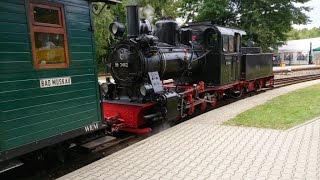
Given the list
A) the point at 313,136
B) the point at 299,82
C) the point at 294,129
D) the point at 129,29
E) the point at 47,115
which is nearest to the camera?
the point at 47,115

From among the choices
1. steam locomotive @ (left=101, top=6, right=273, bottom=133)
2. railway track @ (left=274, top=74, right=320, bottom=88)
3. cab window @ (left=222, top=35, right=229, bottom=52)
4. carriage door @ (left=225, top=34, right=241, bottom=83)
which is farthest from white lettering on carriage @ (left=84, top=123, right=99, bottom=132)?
railway track @ (left=274, top=74, right=320, bottom=88)

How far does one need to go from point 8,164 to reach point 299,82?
18277 millimetres

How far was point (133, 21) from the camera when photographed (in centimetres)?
794

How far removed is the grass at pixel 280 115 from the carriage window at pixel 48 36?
15.3ft

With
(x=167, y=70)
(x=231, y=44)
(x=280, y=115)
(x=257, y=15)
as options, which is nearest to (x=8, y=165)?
(x=167, y=70)

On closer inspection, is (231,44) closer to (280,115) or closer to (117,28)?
(280,115)

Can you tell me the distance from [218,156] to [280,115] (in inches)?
149

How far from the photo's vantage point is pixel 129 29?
317 inches

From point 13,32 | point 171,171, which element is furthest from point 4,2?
point 171,171

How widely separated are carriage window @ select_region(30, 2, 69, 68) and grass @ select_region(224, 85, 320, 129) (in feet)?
15.3

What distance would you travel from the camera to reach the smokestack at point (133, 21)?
25.5ft

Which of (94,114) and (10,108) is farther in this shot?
(94,114)

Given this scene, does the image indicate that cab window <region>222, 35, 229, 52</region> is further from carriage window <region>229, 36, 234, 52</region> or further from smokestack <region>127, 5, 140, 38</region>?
smokestack <region>127, 5, 140, 38</region>

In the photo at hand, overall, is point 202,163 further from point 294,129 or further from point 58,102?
point 294,129
